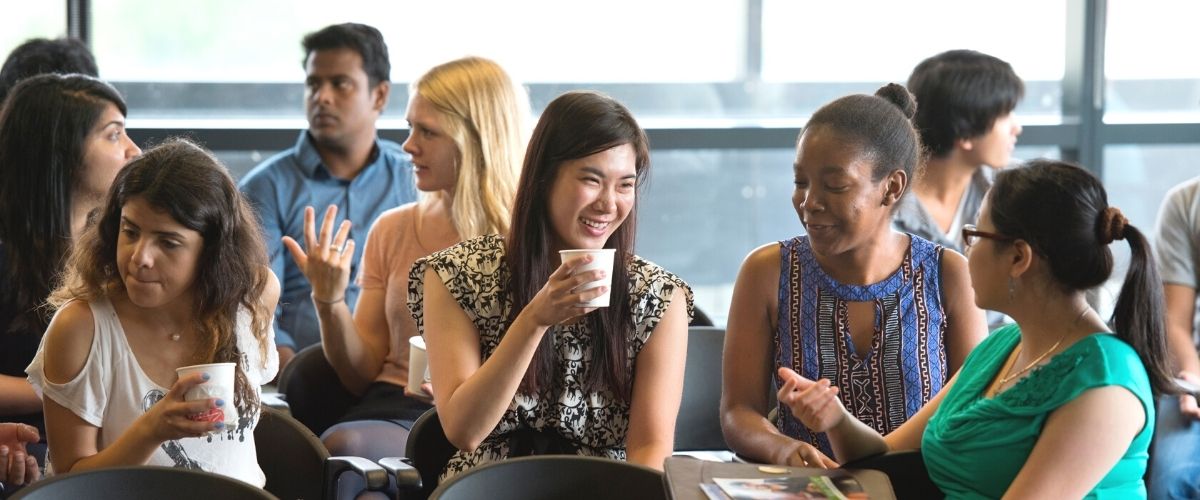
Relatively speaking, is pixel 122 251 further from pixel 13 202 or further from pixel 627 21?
pixel 627 21

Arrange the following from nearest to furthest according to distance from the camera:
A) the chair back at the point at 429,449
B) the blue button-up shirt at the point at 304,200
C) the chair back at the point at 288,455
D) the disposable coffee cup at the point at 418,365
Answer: the chair back at the point at 288,455 → the chair back at the point at 429,449 → the disposable coffee cup at the point at 418,365 → the blue button-up shirt at the point at 304,200

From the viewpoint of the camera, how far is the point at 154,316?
2.30 metres

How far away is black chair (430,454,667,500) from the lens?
6.56 ft

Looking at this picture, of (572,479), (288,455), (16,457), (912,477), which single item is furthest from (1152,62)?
(16,457)

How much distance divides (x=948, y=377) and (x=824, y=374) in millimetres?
269

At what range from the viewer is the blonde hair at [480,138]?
3.19 meters

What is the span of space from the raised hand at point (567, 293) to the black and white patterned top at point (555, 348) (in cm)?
32

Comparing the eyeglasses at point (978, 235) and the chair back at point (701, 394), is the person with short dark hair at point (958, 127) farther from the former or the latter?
the eyeglasses at point (978, 235)

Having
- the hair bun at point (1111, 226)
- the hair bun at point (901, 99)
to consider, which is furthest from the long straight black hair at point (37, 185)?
the hair bun at point (1111, 226)

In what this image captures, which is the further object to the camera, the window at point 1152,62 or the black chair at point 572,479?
the window at point 1152,62

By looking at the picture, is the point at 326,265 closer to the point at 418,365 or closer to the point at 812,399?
the point at 418,365

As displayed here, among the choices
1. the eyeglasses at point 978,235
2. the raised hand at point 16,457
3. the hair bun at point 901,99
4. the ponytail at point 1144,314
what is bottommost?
the raised hand at point 16,457

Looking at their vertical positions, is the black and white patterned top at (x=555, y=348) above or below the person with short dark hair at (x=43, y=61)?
below

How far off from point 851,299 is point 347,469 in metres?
1.04
